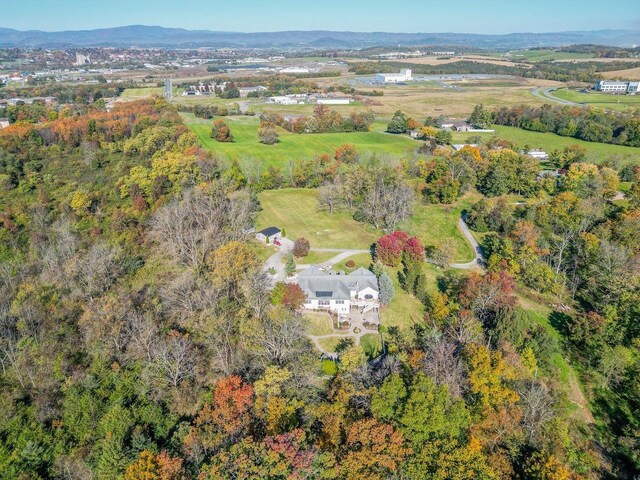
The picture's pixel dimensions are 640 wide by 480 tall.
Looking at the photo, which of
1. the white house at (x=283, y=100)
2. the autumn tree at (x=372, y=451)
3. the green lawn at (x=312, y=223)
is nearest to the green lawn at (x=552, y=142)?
the green lawn at (x=312, y=223)

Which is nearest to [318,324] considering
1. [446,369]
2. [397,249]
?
[397,249]

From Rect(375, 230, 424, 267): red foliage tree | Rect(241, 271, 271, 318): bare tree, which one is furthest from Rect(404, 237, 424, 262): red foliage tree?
Rect(241, 271, 271, 318): bare tree

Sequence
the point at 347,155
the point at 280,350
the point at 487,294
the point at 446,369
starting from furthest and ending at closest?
the point at 347,155
the point at 487,294
the point at 280,350
the point at 446,369

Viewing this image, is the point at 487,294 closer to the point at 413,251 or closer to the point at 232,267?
the point at 413,251

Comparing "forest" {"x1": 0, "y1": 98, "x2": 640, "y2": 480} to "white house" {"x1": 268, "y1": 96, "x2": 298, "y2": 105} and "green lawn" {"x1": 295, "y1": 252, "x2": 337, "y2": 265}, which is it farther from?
"white house" {"x1": 268, "y1": 96, "x2": 298, "y2": 105}

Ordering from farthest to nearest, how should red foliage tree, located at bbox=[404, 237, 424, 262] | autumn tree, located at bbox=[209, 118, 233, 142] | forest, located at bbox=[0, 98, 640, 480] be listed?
autumn tree, located at bbox=[209, 118, 233, 142] < red foliage tree, located at bbox=[404, 237, 424, 262] < forest, located at bbox=[0, 98, 640, 480]

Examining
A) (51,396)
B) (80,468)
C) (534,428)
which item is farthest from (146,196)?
(534,428)

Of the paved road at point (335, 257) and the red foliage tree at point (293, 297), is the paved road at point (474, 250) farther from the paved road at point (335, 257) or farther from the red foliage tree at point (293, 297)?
the red foliage tree at point (293, 297)
